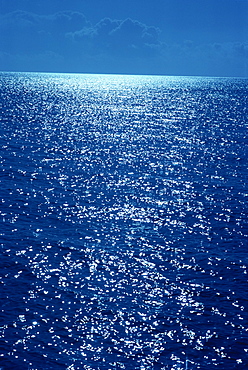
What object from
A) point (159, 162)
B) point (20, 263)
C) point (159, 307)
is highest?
point (159, 162)

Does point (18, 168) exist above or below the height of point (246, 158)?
below

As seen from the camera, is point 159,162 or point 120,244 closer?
point 120,244

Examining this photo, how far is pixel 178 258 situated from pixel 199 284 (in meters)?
5.79

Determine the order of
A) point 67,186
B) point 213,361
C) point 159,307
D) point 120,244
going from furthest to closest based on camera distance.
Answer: point 67,186, point 120,244, point 159,307, point 213,361

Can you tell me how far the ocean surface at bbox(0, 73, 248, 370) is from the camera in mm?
31031

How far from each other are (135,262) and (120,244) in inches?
196

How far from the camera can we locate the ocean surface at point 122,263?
102 ft

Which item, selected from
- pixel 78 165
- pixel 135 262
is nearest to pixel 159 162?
pixel 78 165

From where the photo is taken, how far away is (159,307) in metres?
36.4

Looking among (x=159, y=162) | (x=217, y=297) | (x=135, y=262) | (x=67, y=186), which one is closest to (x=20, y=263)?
(x=135, y=262)

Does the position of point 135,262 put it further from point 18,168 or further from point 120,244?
point 18,168

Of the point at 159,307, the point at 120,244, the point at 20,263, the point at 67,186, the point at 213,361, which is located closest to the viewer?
the point at 213,361

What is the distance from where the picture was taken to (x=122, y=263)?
4456cm

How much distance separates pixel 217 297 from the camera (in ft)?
126
